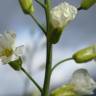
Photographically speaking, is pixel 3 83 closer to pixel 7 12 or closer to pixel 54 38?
pixel 7 12

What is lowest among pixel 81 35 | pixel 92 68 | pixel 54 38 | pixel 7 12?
pixel 92 68

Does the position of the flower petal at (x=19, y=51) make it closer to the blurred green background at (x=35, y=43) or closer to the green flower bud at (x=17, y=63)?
the green flower bud at (x=17, y=63)

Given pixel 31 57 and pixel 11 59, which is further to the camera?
pixel 31 57

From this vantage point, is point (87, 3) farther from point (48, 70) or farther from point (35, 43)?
point (35, 43)

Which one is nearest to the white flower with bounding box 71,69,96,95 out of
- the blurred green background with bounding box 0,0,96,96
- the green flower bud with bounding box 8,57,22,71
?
the green flower bud with bounding box 8,57,22,71

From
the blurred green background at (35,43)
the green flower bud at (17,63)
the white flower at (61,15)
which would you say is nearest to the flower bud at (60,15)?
the white flower at (61,15)

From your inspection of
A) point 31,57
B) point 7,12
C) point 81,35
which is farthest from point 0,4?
point 81,35
